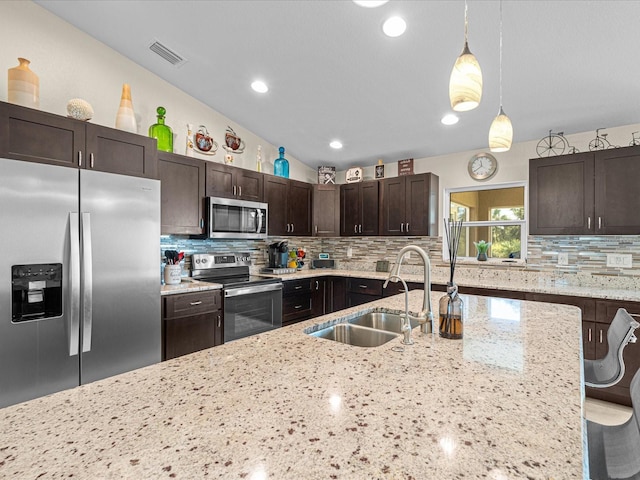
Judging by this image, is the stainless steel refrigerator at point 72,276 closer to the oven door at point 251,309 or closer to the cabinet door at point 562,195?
the oven door at point 251,309

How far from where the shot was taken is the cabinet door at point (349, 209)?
14.7 feet

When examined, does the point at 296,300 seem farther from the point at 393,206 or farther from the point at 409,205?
the point at 409,205

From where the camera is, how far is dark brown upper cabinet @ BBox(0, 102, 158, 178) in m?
1.92

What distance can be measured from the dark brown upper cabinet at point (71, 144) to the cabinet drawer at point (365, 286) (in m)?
2.66

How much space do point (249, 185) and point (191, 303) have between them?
Answer: 1.56 meters

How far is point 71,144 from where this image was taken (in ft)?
7.02

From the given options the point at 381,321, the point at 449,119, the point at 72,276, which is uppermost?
the point at 449,119

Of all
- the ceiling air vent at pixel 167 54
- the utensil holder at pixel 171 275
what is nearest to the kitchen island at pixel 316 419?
the utensil holder at pixel 171 275

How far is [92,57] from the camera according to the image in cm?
279

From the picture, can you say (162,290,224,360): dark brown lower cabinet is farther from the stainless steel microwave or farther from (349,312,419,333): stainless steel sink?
(349,312,419,333): stainless steel sink

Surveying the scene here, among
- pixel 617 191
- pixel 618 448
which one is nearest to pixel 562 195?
pixel 617 191

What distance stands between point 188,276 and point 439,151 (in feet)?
10.9

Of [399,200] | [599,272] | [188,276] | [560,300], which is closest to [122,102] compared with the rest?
[188,276]

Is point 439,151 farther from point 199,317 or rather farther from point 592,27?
point 199,317
